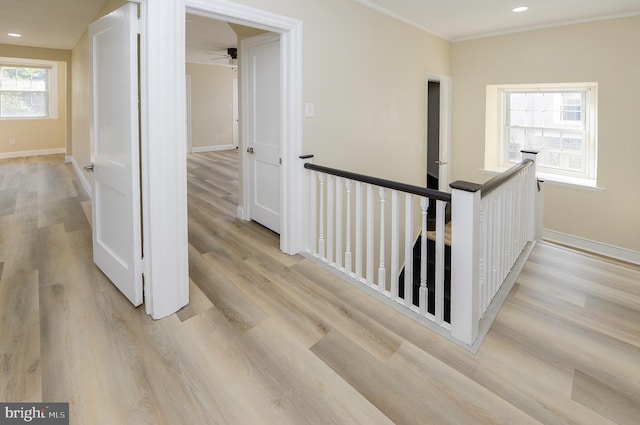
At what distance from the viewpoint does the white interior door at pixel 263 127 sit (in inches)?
137

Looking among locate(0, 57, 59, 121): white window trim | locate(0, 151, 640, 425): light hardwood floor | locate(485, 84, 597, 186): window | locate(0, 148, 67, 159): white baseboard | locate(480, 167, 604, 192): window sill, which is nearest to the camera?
locate(0, 151, 640, 425): light hardwood floor

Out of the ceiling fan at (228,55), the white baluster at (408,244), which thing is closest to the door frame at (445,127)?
the white baluster at (408,244)

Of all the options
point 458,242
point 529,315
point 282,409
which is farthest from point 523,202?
point 282,409

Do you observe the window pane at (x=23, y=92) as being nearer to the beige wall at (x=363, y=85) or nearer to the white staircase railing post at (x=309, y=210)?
the beige wall at (x=363, y=85)

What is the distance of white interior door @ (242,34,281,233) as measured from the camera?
347 centimetres

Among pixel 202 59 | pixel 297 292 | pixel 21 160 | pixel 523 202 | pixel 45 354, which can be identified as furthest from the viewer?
pixel 202 59

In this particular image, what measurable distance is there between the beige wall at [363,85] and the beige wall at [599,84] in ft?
2.86

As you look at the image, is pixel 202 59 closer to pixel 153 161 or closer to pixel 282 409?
pixel 153 161

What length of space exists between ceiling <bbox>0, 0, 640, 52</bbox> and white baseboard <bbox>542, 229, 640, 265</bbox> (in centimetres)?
253

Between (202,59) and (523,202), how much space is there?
8.17 m

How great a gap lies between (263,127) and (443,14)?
2375 mm

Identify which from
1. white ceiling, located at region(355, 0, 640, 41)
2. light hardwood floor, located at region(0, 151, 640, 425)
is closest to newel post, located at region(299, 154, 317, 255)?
light hardwood floor, located at region(0, 151, 640, 425)

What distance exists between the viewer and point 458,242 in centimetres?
193

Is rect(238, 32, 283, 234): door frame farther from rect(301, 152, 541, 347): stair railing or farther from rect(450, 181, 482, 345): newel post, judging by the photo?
rect(450, 181, 482, 345): newel post
